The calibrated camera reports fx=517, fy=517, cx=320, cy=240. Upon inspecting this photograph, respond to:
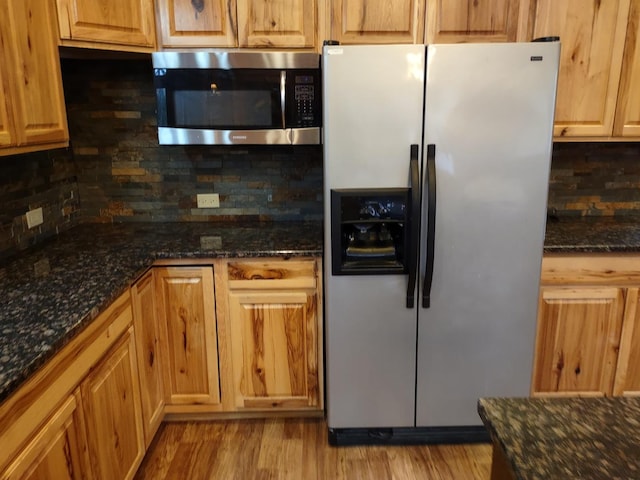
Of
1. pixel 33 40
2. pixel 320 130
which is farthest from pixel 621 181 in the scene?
pixel 33 40

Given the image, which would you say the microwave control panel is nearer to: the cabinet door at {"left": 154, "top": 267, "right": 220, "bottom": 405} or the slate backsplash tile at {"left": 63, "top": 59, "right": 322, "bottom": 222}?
Answer: the slate backsplash tile at {"left": 63, "top": 59, "right": 322, "bottom": 222}

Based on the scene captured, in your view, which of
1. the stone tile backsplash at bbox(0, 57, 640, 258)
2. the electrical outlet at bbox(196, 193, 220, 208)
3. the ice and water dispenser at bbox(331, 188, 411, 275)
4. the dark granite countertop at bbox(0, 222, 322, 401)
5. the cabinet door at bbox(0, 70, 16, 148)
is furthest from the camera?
the electrical outlet at bbox(196, 193, 220, 208)

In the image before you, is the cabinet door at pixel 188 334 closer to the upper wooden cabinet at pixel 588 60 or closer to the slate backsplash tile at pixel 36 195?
the slate backsplash tile at pixel 36 195

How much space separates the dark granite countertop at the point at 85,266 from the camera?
1.33m

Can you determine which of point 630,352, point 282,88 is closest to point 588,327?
point 630,352

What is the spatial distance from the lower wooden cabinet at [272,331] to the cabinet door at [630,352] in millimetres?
1383

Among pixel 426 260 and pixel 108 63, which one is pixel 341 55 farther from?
pixel 108 63

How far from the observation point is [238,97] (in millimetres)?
2250

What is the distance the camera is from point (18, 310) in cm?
154

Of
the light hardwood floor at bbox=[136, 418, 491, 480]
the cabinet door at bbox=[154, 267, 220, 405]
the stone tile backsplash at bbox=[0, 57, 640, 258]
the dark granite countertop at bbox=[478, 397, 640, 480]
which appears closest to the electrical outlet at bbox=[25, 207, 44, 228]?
the stone tile backsplash at bbox=[0, 57, 640, 258]

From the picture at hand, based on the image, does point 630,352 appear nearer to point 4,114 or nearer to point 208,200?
point 208,200

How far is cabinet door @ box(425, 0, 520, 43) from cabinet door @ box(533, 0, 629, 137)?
0.12 metres

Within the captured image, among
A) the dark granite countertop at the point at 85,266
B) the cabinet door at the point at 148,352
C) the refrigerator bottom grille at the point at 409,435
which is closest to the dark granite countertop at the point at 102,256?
the dark granite countertop at the point at 85,266

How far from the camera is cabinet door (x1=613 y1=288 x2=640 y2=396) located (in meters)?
2.31
